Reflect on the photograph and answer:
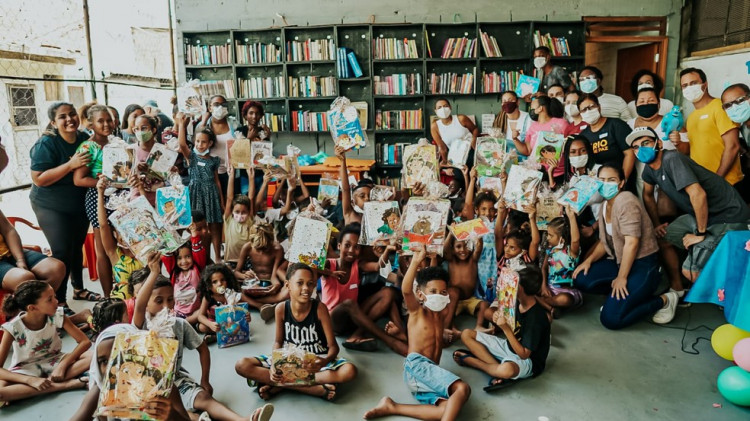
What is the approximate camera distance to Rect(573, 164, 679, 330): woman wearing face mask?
3357mm

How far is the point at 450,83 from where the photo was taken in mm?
6883

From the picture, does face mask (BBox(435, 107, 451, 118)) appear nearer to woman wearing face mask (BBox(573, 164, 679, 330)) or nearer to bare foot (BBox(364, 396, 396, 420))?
woman wearing face mask (BBox(573, 164, 679, 330))

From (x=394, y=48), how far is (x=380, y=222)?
4.41m

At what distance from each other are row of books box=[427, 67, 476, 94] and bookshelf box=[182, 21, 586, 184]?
1 centimetres

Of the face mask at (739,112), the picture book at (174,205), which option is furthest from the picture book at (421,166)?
the face mask at (739,112)

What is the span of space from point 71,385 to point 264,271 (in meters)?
1.60

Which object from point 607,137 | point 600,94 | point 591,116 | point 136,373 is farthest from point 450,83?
point 136,373

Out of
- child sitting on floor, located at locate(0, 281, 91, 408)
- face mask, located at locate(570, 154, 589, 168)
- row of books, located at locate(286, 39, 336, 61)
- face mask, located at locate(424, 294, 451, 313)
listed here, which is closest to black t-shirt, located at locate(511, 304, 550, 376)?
face mask, located at locate(424, 294, 451, 313)

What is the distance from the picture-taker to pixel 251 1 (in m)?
7.09

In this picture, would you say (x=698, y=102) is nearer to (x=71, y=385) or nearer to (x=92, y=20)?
(x=71, y=385)

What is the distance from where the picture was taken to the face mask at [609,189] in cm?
342

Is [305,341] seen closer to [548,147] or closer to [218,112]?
[548,147]

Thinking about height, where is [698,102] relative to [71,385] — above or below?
above

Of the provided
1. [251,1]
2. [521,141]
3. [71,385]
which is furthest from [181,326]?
[251,1]
